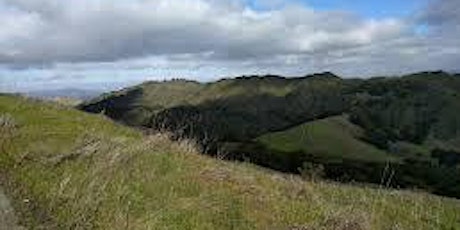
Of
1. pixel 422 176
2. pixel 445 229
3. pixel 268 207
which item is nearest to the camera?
pixel 268 207

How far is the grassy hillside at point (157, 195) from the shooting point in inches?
395

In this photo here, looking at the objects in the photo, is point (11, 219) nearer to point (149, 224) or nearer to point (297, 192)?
point (149, 224)

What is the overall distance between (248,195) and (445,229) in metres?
3.76

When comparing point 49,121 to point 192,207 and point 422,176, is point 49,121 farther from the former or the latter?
point 422,176

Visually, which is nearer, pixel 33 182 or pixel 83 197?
pixel 83 197

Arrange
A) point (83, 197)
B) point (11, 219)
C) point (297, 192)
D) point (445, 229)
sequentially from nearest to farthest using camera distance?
point (11, 219) < point (83, 197) < point (445, 229) < point (297, 192)

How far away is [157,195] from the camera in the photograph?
42.4ft

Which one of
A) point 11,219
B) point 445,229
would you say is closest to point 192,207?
point 11,219

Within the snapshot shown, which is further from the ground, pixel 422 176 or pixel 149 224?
pixel 149 224

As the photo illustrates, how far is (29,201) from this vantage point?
10.4m

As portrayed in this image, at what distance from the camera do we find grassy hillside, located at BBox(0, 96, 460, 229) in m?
10.0

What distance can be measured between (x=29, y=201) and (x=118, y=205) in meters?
1.20

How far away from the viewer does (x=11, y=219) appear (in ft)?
28.3

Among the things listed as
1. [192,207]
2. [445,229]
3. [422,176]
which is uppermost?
[192,207]
